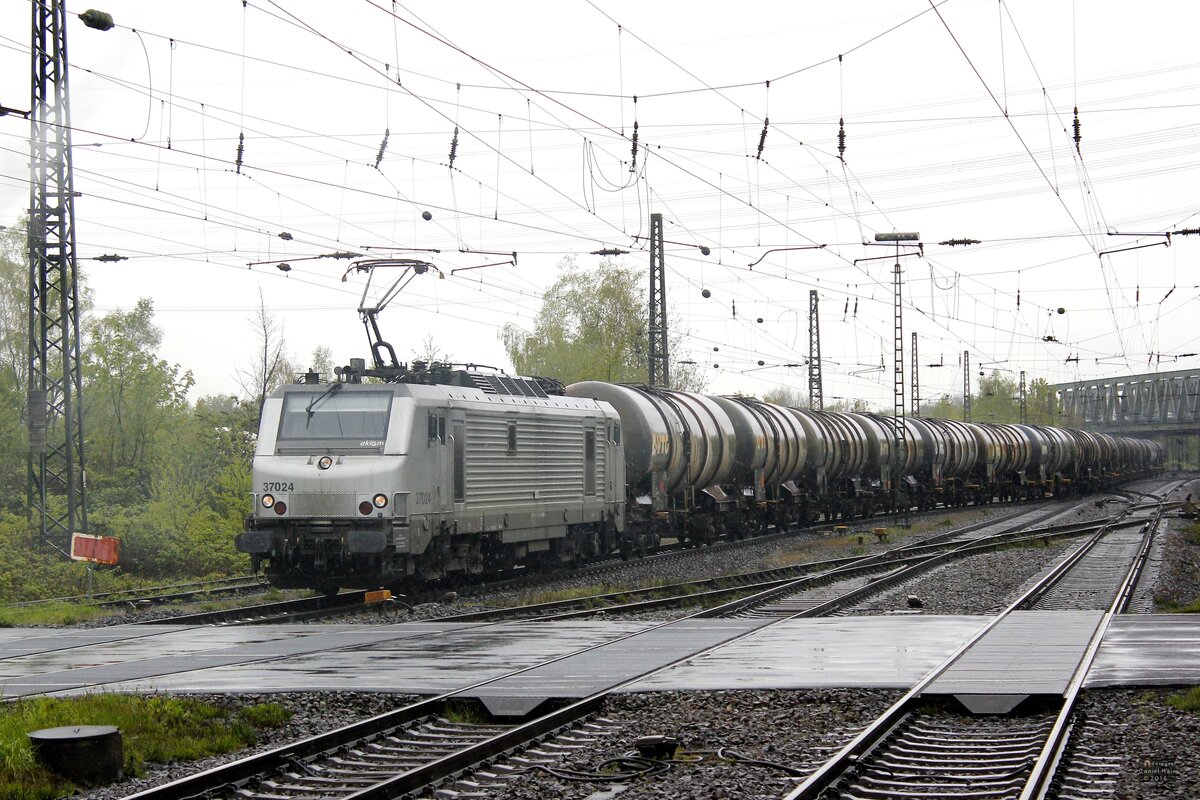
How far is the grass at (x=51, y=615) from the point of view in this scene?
56.0 feet

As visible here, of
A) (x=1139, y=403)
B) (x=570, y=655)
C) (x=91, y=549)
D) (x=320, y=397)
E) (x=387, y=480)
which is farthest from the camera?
(x=1139, y=403)

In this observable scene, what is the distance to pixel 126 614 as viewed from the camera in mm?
17688

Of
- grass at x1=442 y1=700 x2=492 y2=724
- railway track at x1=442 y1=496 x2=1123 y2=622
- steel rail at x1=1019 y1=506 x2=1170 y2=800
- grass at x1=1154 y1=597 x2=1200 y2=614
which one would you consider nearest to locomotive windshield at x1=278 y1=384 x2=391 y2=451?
railway track at x1=442 y1=496 x2=1123 y2=622

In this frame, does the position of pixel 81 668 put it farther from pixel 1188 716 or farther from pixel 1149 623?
pixel 1149 623

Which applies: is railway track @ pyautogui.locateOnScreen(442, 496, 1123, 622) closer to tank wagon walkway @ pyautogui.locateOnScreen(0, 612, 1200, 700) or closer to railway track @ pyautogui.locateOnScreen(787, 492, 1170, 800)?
tank wagon walkway @ pyautogui.locateOnScreen(0, 612, 1200, 700)

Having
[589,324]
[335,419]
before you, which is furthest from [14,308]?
[335,419]

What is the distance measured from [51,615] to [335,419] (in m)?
4.46

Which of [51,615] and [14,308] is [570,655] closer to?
[51,615]

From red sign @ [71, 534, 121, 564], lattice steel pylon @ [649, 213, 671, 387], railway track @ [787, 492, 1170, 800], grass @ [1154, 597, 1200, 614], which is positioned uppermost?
lattice steel pylon @ [649, 213, 671, 387]

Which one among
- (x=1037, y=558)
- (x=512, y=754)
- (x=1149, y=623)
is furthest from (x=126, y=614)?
(x=1037, y=558)

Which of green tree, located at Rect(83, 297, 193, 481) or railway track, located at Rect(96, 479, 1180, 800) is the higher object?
green tree, located at Rect(83, 297, 193, 481)

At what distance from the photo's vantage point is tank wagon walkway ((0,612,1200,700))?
1076 centimetres

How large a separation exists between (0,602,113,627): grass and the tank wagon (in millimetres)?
2220

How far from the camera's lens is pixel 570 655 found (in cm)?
1255
